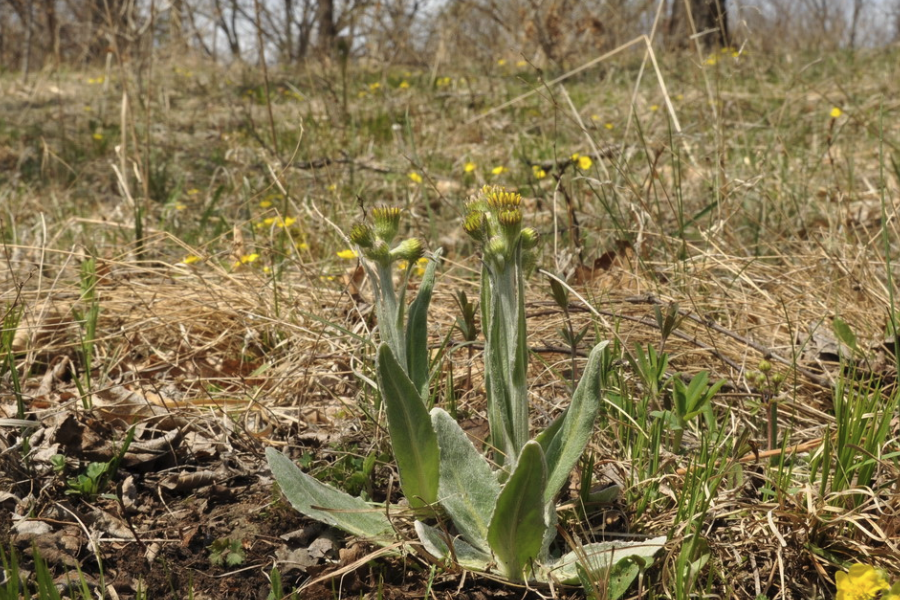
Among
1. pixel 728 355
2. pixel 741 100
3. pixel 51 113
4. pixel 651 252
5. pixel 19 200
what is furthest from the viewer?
pixel 51 113

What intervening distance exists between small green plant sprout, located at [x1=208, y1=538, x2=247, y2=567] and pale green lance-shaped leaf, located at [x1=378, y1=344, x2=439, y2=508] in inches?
13.6

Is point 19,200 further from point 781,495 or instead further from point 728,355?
point 781,495

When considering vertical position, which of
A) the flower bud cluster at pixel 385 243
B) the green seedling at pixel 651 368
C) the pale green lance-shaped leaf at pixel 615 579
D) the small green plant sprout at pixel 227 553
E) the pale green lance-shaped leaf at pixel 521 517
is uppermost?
the flower bud cluster at pixel 385 243

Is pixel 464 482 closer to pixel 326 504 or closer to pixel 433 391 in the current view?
pixel 326 504

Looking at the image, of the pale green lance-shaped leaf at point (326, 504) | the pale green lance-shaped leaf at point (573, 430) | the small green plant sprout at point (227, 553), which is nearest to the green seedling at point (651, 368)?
the pale green lance-shaped leaf at point (573, 430)

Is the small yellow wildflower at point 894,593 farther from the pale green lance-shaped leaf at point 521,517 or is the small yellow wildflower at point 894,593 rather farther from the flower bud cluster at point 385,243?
the flower bud cluster at point 385,243

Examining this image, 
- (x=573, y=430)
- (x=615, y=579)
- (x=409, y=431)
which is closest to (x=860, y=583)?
(x=615, y=579)

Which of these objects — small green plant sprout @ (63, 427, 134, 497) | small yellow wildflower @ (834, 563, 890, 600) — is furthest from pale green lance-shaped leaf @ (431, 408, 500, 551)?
small green plant sprout @ (63, 427, 134, 497)

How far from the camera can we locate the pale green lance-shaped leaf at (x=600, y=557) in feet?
3.88

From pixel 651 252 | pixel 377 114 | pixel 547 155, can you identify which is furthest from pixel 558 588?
pixel 377 114

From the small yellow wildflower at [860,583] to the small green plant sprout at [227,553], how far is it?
986 millimetres

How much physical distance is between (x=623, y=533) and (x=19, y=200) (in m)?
3.52

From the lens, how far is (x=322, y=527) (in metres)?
1.46

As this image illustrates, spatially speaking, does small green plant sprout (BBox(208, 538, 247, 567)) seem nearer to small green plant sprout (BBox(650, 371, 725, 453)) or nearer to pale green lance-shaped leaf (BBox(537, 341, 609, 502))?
pale green lance-shaped leaf (BBox(537, 341, 609, 502))
